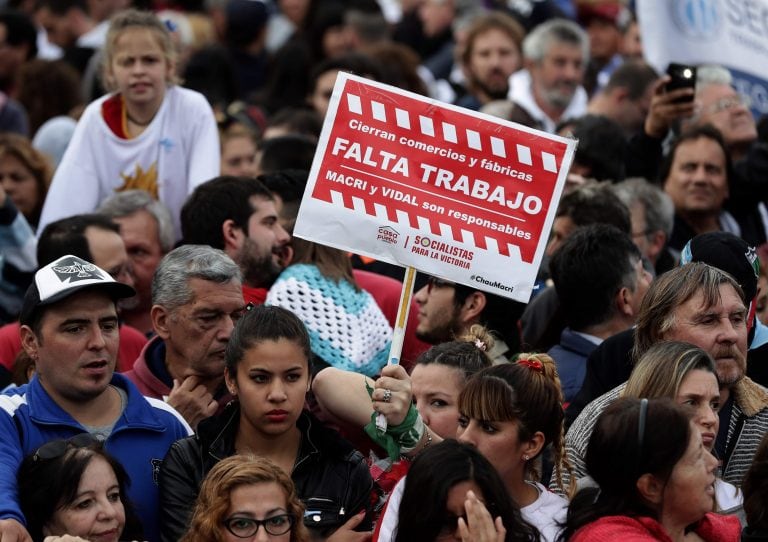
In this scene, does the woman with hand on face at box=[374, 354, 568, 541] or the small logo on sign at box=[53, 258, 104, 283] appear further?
the small logo on sign at box=[53, 258, 104, 283]

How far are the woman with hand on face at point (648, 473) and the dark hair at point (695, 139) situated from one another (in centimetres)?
455

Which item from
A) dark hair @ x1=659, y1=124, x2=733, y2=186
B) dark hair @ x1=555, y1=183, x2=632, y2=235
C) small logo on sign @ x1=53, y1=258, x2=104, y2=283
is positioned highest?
dark hair @ x1=659, y1=124, x2=733, y2=186

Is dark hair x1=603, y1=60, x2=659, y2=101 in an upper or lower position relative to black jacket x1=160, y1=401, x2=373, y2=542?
upper

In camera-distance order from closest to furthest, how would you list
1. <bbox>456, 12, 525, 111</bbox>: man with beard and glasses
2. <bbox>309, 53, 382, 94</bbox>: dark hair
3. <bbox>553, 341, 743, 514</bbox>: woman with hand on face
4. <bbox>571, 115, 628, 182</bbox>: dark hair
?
<bbox>553, 341, 743, 514</bbox>: woman with hand on face < <bbox>571, 115, 628, 182</bbox>: dark hair < <bbox>309, 53, 382, 94</bbox>: dark hair < <bbox>456, 12, 525, 111</bbox>: man with beard and glasses

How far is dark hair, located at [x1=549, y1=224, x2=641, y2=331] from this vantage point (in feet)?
24.2

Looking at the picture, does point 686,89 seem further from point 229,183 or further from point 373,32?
point 373,32

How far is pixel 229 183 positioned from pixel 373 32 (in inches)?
284

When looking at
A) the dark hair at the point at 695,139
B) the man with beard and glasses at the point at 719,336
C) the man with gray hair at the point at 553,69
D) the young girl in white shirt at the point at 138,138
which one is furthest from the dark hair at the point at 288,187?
the man with gray hair at the point at 553,69

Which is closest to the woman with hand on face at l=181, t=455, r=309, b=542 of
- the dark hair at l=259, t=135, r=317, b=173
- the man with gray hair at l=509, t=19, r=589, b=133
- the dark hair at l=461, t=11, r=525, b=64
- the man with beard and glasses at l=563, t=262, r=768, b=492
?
the man with beard and glasses at l=563, t=262, r=768, b=492

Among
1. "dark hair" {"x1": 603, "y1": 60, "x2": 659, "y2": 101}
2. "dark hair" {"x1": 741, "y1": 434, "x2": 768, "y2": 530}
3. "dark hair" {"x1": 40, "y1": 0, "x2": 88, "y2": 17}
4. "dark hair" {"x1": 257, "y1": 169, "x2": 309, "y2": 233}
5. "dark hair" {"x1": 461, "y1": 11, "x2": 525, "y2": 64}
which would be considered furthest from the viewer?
"dark hair" {"x1": 40, "y1": 0, "x2": 88, "y2": 17}

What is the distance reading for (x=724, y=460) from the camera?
20.7ft

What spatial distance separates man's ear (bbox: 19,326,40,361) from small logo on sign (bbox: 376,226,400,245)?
1.34 meters

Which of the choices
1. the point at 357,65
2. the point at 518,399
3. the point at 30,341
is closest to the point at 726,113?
the point at 357,65

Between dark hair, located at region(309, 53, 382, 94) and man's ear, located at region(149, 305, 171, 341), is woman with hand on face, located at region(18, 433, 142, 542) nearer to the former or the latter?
man's ear, located at region(149, 305, 171, 341)
